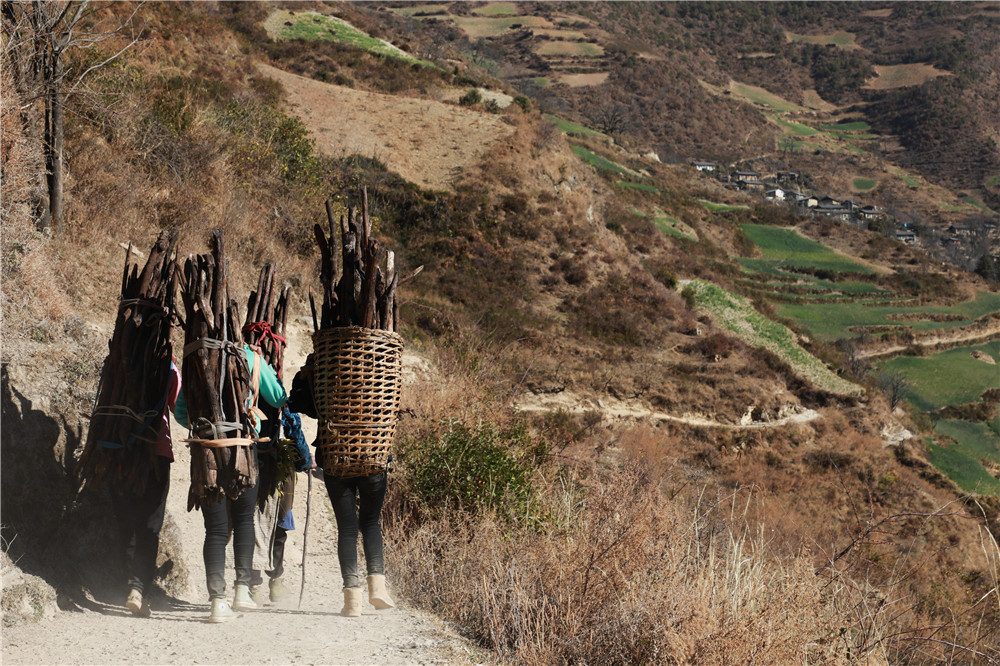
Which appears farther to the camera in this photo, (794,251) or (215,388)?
(794,251)

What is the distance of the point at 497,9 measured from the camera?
156 meters

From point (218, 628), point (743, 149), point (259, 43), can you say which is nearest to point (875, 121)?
point (743, 149)

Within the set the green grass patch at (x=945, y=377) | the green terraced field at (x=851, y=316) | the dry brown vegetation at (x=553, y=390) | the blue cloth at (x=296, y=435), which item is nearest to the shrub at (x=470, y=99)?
the dry brown vegetation at (x=553, y=390)

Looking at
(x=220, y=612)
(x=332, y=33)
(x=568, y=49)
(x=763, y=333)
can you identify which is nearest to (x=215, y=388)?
(x=220, y=612)

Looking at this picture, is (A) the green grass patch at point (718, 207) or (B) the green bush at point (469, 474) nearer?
(B) the green bush at point (469, 474)

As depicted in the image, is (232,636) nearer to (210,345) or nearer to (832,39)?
(210,345)

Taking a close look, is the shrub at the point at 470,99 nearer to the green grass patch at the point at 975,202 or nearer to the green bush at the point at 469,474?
the green bush at the point at 469,474

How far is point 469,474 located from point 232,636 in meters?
3.06

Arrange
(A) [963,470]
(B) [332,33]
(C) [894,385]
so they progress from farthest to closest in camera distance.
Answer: (B) [332,33]
(C) [894,385]
(A) [963,470]

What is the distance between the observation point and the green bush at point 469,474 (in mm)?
6312

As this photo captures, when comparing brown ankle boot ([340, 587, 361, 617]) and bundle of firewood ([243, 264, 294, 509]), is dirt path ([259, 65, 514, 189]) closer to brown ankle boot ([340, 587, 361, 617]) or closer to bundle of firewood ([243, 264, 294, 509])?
bundle of firewood ([243, 264, 294, 509])

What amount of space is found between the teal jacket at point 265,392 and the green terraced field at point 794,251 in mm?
48883

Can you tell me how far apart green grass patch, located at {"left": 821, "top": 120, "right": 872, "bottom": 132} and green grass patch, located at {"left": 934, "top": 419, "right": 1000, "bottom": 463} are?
132628 mm

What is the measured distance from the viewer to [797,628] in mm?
3760
